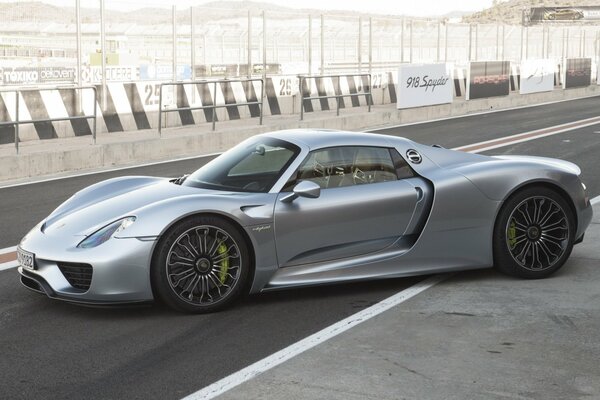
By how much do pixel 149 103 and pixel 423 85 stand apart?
9140 mm

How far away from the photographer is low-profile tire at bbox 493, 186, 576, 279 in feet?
23.7

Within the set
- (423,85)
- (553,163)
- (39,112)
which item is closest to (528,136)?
(423,85)

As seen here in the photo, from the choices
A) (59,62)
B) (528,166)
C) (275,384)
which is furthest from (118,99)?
(275,384)

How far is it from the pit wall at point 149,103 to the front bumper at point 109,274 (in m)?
→ 10.0

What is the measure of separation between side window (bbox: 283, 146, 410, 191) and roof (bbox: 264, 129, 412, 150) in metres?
0.05

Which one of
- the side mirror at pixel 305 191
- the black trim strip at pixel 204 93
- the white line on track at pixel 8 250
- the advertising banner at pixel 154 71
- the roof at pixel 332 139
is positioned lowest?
the white line on track at pixel 8 250

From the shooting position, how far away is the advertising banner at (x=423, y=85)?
24.4 m

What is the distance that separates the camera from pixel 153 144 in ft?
54.5

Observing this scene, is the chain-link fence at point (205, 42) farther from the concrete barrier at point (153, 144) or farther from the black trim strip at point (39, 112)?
the concrete barrier at point (153, 144)

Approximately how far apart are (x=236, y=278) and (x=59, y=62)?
1704 cm

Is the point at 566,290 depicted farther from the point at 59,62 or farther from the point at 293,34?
the point at 293,34

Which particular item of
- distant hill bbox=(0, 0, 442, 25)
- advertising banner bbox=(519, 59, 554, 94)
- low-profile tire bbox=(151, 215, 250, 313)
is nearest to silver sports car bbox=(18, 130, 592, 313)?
low-profile tire bbox=(151, 215, 250, 313)

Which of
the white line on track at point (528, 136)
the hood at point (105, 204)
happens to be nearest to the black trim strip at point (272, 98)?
the white line on track at point (528, 136)

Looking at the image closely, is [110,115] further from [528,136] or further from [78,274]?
[78,274]
